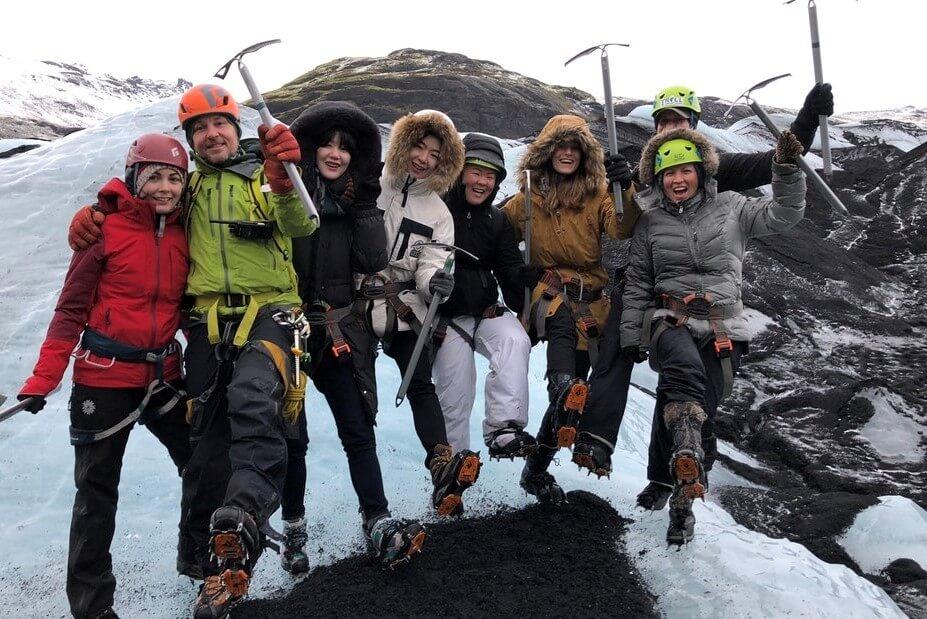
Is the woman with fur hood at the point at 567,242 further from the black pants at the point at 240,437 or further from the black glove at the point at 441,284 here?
the black pants at the point at 240,437

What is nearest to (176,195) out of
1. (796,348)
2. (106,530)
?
(106,530)

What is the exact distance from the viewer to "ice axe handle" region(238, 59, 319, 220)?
10.5 feet

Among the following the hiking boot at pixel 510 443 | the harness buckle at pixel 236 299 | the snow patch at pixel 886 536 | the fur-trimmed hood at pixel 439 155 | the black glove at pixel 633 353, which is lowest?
the snow patch at pixel 886 536

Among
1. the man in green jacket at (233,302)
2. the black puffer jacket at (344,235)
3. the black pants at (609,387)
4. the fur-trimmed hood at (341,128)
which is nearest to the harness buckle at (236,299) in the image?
the man in green jacket at (233,302)

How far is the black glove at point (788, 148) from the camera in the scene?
3818 millimetres

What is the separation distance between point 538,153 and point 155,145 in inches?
94.2

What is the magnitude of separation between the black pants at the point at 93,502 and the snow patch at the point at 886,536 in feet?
17.7

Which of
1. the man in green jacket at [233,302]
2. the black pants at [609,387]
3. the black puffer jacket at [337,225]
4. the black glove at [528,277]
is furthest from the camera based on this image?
the black glove at [528,277]

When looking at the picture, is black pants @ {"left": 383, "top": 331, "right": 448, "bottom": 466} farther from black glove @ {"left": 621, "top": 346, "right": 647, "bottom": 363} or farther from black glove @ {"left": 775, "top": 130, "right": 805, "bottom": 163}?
black glove @ {"left": 775, "top": 130, "right": 805, "bottom": 163}

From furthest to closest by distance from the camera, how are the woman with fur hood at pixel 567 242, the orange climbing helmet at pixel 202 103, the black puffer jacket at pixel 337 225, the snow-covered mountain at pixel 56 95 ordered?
the snow-covered mountain at pixel 56 95
the woman with fur hood at pixel 567 242
the black puffer jacket at pixel 337 225
the orange climbing helmet at pixel 202 103

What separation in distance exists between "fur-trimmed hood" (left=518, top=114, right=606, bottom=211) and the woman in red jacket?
7.58 feet

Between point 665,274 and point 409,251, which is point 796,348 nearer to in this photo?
point 665,274

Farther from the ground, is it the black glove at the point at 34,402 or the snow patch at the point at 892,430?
the black glove at the point at 34,402

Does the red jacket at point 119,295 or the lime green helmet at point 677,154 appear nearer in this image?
the red jacket at point 119,295
